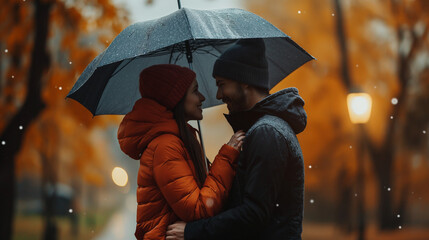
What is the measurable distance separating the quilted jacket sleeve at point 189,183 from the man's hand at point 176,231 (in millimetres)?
46

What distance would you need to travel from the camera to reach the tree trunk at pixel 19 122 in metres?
8.03

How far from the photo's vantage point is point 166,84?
307cm

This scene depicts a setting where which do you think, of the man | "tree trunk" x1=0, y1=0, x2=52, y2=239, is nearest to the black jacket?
the man

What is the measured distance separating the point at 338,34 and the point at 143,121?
412 inches

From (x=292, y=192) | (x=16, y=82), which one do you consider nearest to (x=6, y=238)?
(x=16, y=82)

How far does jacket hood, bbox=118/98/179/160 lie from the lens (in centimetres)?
297

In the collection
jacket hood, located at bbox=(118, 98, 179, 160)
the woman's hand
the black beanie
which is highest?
the black beanie

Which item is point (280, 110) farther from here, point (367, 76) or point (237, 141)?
point (367, 76)

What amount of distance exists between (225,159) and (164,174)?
357 millimetres

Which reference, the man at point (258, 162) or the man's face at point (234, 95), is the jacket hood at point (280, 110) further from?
the man's face at point (234, 95)

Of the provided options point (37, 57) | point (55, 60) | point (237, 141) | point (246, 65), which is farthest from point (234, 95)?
point (55, 60)

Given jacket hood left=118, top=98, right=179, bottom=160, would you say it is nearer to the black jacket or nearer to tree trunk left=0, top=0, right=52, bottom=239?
the black jacket

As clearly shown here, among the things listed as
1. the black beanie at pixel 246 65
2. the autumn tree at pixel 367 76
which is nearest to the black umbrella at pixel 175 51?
the black beanie at pixel 246 65

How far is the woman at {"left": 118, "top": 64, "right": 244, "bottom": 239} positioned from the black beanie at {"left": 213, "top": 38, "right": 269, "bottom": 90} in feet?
0.81
